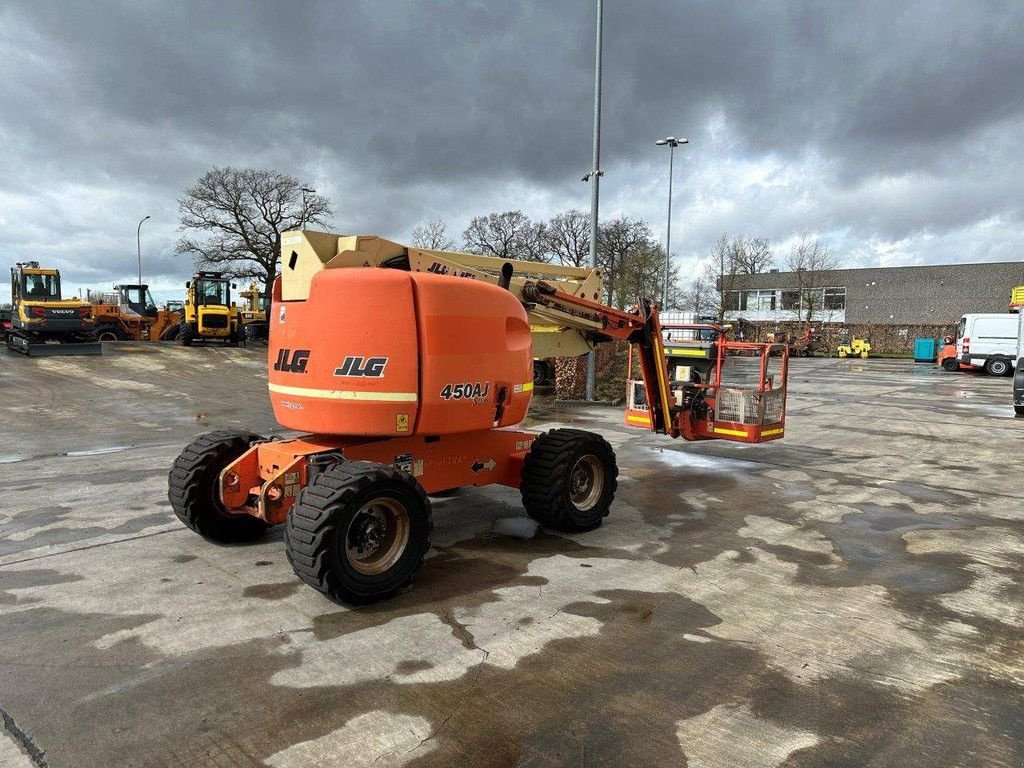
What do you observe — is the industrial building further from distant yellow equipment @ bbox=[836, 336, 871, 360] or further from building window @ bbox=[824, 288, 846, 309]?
distant yellow equipment @ bbox=[836, 336, 871, 360]

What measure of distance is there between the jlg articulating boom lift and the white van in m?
31.6

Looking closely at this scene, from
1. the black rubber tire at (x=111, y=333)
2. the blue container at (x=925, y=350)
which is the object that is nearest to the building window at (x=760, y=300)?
the blue container at (x=925, y=350)

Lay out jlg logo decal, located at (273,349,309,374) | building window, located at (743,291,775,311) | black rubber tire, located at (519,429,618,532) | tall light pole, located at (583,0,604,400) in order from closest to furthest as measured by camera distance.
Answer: jlg logo decal, located at (273,349,309,374) → black rubber tire, located at (519,429,618,532) → tall light pole, located at (583,0,604,400) → building window, located at (743,291,775,311)

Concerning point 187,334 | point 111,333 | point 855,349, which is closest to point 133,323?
point 111,333

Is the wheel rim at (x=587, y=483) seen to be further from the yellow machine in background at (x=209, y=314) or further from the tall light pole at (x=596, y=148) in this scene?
the yellow machine in background at (x=209, y=314)

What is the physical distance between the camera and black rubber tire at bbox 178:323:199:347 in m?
28.6

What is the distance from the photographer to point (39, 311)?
24.7 m

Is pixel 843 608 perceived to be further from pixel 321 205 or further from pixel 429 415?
pixel 321 205

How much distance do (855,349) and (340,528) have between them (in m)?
51.3

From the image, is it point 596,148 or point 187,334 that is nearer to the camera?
point 596,148

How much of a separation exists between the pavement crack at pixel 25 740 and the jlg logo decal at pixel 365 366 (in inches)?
112

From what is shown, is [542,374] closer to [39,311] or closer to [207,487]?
[207,487]

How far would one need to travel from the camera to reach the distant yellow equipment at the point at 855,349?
4819 cm

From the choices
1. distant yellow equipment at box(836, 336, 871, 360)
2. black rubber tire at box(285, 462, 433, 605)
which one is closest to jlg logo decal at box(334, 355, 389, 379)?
black rubber tire at box(285, 462, 433, 605)
